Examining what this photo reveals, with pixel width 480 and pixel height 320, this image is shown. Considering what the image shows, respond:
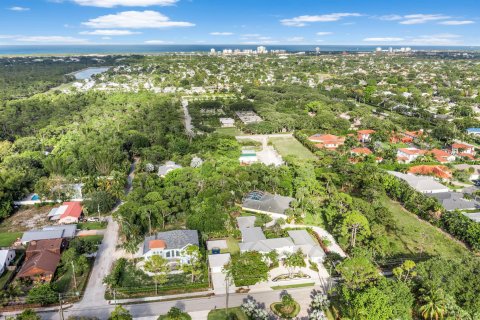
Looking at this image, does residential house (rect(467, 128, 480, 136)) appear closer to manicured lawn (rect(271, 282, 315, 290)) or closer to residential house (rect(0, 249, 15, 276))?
manicured lawn (rect(271, 282, 315, 290))

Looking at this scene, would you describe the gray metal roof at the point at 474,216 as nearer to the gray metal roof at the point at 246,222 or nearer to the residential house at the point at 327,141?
the gray metal roof at the point at 246,222

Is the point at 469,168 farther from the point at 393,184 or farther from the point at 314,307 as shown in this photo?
the point at 314,307

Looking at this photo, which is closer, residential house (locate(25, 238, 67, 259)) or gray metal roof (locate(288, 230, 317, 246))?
residential house (locate(25, 238, 67, 259))

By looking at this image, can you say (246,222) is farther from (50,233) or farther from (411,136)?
(411,136)

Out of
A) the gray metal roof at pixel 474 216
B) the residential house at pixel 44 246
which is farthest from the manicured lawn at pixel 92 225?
the gray metal roof at pixel 474 216

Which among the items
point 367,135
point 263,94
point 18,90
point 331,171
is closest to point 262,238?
point 331,171

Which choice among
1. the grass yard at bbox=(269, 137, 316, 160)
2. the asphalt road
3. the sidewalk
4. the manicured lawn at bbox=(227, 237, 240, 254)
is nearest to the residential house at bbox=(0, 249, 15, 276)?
the asphalt road
